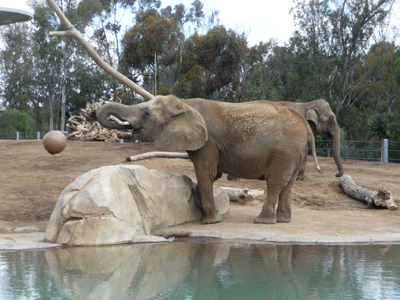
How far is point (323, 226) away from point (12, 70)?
1687 inches

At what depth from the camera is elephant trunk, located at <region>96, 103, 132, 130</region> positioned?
24.9 feet

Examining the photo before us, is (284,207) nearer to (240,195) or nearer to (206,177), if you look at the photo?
(206,177)

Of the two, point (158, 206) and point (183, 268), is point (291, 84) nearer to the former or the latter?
point (158, 206)

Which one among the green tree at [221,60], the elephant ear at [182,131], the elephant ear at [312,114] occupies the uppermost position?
the green tree at [221,60]

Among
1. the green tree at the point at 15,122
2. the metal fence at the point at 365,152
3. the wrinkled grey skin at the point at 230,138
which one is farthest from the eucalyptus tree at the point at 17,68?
the wrinkled grey skin at the point at 230,138

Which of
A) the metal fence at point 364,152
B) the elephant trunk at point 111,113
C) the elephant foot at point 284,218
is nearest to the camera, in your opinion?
the elephant trunk at point 111,113

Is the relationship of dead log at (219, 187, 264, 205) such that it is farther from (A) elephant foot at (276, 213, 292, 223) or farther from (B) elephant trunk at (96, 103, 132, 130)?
(B) elephant trunk at (96, 103, 132, 130)

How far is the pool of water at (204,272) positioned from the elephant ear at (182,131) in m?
1.72

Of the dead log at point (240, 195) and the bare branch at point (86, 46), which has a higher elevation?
the bare branch at point (86, 46)

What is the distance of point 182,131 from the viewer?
26.0 feet

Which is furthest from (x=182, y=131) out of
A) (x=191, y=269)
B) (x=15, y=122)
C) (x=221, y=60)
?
(x=15, y=122)

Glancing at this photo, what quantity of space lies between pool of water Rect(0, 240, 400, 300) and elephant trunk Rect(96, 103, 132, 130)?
1.93 m

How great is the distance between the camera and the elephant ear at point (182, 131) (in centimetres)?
794

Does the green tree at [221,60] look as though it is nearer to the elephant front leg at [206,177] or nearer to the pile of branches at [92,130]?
the pile of branches at [92,130]
